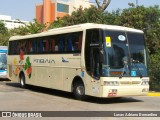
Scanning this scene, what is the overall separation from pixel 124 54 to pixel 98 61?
1105mm

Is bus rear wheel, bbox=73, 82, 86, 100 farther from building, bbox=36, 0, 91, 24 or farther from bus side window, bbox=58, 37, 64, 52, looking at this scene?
building, bbox=36, 0, 91, 24

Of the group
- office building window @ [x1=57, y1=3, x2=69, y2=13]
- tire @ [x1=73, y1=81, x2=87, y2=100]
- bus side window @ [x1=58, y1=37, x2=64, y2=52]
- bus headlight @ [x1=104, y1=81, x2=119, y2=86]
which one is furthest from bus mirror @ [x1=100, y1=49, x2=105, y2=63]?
office building window @ [x1=57, y1=3, x2=69, y2=13]

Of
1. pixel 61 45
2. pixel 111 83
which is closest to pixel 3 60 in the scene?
pixel 61 45

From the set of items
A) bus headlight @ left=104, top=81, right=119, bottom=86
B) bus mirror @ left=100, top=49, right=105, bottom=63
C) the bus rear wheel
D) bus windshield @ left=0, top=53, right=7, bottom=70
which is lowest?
the bus rear wheel

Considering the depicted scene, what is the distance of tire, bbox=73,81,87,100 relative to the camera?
15.6 metres

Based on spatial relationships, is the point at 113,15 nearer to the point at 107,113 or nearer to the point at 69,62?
the point at 69,62

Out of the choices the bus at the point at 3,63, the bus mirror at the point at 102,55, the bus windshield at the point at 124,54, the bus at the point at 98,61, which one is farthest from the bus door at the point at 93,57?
the bus at the point at 3,63

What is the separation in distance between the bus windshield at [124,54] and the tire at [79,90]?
1.79 meters

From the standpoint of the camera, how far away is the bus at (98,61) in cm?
1430

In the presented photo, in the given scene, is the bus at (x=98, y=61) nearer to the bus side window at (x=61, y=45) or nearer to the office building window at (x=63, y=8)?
the bus side window at (x=61, y=45)

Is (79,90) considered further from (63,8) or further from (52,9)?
(63,8)

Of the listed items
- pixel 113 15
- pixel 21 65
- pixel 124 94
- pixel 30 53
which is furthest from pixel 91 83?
pixel 113 15

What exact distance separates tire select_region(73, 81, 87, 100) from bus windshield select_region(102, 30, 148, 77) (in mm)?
1791

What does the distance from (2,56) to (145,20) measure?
36.7ft
